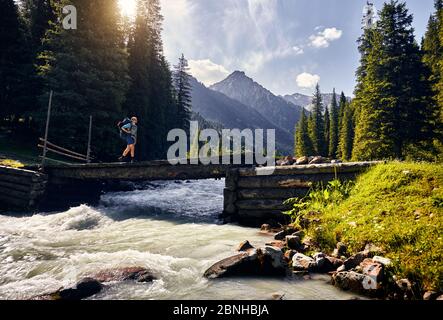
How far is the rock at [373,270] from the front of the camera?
14.0 feet

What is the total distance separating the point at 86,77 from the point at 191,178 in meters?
14.4

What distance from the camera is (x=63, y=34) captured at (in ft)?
71.9

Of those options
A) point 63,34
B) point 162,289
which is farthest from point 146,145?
point 162,289

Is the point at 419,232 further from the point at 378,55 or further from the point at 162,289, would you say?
the point at 378,55

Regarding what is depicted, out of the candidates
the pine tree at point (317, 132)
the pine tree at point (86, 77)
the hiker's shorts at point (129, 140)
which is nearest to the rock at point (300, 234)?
the hiker's shorts at point (129, 140)

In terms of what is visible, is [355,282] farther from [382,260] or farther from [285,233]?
[285,233]

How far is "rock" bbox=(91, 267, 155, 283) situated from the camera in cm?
514

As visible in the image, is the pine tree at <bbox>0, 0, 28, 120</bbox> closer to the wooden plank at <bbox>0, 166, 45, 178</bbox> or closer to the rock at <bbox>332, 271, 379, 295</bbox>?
the wooden plank at <bbox>0, 166, 45, 178</bbox>

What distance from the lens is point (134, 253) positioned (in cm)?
670

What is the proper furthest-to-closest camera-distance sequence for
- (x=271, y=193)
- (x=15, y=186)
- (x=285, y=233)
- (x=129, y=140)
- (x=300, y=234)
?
(x=15, y=186) → (x=129, y=140) → (x=271, y=193) → (x=285, y=233) → (x=300, y=234)

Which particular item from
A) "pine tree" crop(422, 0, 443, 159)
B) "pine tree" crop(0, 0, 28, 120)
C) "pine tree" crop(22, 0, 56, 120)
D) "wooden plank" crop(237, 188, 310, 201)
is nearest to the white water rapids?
"wooden plank" crop(237, 188, 310, 201)

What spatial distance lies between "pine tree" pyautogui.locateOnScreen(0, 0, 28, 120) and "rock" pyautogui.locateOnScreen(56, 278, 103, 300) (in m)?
28.5

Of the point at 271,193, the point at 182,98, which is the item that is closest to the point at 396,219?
the point at 271,193
